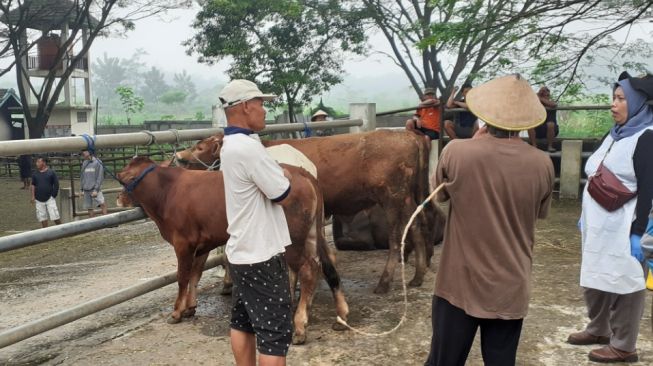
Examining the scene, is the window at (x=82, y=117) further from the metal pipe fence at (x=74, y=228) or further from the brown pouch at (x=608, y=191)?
the brown pouch at (x=608, y=191)

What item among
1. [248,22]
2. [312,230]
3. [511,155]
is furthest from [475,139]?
[248,22]

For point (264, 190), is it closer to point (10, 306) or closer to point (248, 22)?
point (10, 306)

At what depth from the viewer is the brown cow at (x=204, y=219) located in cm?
439

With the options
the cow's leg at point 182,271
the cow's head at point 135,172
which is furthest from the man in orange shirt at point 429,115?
the cow's leg at point 182,271

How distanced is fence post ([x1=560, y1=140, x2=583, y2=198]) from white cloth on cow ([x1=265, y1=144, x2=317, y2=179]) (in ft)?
22.8

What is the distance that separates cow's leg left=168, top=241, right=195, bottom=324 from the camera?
4590mm

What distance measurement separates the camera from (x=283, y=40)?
809 inches

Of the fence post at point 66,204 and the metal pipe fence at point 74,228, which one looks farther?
the fence post at point 66,204

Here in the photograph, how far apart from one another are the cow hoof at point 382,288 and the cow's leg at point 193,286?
148 cm

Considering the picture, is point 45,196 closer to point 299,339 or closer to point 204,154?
point 204,154

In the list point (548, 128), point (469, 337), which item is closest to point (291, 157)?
point (469, 337)

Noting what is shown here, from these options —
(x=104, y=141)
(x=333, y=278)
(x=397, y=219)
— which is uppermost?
(x=104, y=141)

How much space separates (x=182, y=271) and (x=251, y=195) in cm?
178

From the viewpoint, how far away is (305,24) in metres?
20.8
